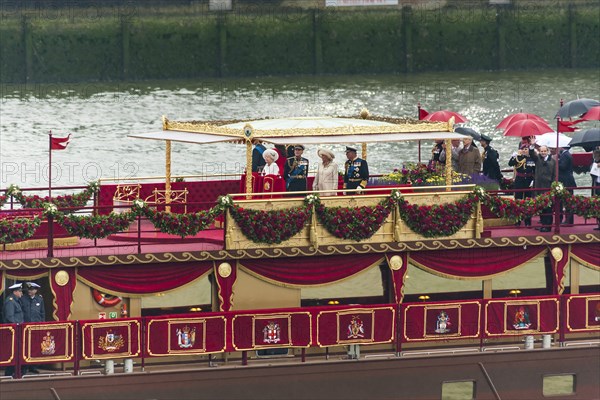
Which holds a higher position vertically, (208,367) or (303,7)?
(303,7)

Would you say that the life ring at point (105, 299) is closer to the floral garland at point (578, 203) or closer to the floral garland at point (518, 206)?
the floral garland at point (518, 206)

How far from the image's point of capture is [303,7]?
61250mm

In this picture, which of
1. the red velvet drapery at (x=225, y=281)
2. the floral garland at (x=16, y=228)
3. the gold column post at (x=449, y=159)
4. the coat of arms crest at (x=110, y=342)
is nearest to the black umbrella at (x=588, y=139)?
the gold column post at (x=449, y=159)

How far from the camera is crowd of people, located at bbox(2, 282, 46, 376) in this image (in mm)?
22938

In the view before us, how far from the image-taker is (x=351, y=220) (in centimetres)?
2397

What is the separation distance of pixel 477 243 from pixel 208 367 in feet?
15.0

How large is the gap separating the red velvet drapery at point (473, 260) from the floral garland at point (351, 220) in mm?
933

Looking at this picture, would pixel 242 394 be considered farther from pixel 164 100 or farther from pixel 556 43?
pixel 556 43

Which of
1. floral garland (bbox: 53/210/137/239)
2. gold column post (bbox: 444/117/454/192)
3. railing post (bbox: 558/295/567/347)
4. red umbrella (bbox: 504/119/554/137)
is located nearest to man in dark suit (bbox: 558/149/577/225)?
red umbrella (bbox: 504/119/554/137)

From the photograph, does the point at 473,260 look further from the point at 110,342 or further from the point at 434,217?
the point at 110,342

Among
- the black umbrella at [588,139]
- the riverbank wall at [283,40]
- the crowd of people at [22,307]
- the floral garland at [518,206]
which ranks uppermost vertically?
the riverbank wall at [283,40]

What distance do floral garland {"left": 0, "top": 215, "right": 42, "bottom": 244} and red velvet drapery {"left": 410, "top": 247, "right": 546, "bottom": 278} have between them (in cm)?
575

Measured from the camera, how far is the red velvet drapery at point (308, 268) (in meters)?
24.0

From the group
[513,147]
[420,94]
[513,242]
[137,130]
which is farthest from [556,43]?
[513,242]
